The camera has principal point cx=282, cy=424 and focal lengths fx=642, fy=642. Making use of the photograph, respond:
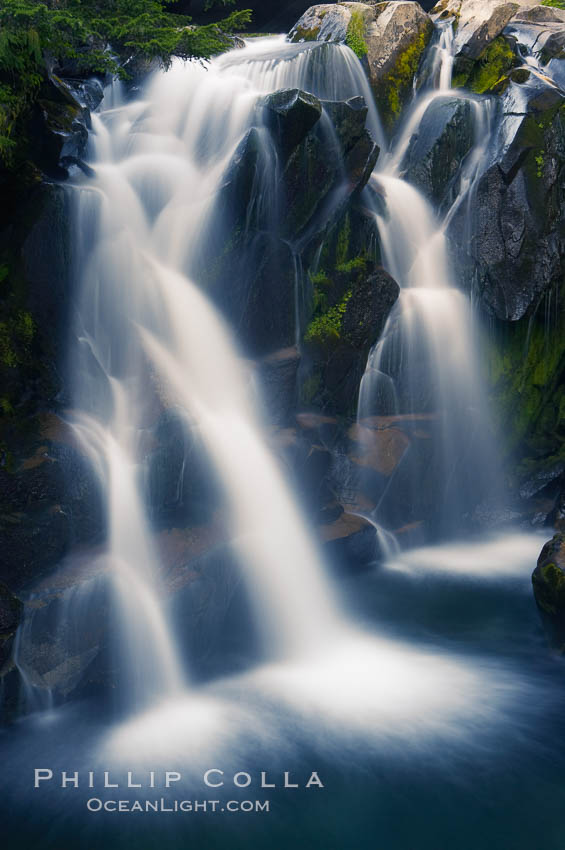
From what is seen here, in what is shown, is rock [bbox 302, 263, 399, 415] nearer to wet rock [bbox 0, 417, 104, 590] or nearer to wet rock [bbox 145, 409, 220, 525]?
wet rock [bbox 145, 409, 220, 525]

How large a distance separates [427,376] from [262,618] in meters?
5.21

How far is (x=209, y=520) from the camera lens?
7637 millimetres

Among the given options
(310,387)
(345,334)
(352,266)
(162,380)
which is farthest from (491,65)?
(162,380)

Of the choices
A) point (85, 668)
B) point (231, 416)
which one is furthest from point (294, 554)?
point (85, 668)

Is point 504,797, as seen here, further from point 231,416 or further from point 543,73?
point 543,73

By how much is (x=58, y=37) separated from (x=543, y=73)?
9619 millimetres

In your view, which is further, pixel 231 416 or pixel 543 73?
pixel 543 73

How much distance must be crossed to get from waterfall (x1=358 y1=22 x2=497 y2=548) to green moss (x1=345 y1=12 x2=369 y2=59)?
288 centimetres

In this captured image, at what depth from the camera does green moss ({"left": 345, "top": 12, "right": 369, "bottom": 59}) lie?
13.2 m

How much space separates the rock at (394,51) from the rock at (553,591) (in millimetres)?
9470

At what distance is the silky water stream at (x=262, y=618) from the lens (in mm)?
5020

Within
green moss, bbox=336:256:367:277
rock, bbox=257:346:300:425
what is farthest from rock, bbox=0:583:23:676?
green moss, bbox=336:256:367:277

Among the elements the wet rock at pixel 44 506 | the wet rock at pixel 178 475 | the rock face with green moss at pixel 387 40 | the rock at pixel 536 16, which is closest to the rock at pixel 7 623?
the wet rock at pixel 44 506

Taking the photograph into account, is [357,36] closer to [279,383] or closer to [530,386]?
[530,386]
